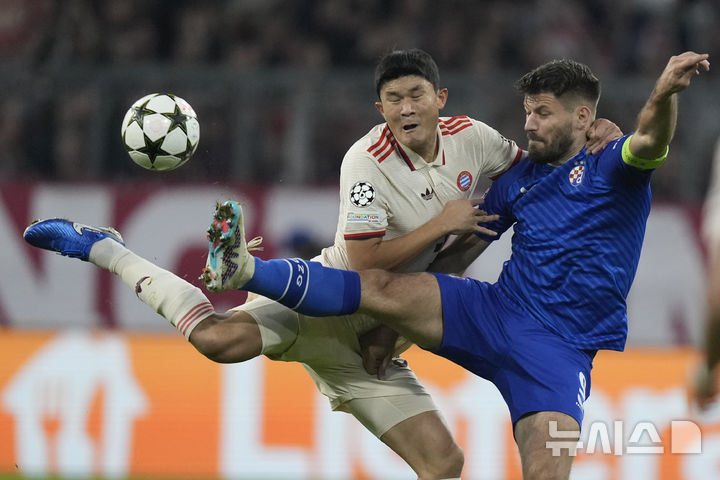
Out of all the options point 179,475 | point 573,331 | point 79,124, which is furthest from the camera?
point 79,124

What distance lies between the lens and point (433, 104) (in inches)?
213

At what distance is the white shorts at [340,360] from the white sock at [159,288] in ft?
0.80

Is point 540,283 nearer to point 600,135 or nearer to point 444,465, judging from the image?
point 600,135

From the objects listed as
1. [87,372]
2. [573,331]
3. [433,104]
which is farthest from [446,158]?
[87,372]

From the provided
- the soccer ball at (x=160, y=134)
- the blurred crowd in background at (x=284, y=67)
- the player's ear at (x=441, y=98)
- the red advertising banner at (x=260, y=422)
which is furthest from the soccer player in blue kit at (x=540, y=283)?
the blurred crowd in background at (x=284, y=67)

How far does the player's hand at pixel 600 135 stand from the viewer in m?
5.13

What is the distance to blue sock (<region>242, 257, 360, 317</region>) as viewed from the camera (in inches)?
200

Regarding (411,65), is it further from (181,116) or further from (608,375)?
(608,375)

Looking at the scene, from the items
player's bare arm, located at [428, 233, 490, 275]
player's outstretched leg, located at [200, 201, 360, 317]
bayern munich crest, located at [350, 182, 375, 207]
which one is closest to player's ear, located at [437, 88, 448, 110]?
bayern munich crest, located at [350, 182, 375, 207]

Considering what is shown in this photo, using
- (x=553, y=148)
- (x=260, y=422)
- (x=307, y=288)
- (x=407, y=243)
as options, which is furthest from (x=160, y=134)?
(x=260, y=422)

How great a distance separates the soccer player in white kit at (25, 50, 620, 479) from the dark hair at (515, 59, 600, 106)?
0.73 ft

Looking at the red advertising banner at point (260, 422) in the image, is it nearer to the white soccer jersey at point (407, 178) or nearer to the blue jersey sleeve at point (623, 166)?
the white soccer jersey at point (407, 178)

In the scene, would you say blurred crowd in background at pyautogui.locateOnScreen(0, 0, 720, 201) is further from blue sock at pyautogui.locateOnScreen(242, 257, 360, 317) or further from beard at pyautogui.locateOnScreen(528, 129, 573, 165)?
blue sock at pyautogui.locateOnScreen(242, 257, 360, 317)

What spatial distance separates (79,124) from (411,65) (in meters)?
5.71
